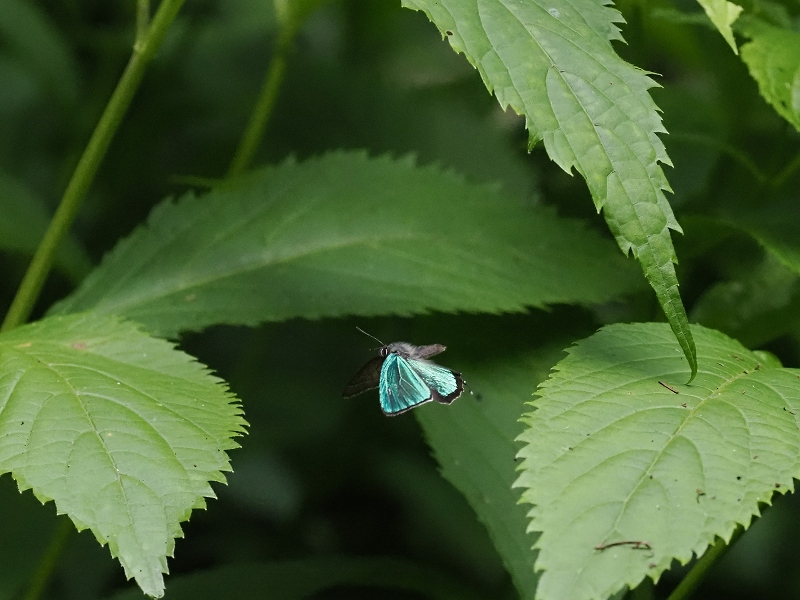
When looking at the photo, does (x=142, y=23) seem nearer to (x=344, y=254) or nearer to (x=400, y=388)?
(x=344, y=254)

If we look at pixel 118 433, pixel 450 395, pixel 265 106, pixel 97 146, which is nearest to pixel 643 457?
pixel 450 395

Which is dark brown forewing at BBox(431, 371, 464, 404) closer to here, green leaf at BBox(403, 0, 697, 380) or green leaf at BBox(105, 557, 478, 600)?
green leaf at BBox(403, 0, 697, 380)

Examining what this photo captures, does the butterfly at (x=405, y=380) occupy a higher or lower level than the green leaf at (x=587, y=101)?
lower

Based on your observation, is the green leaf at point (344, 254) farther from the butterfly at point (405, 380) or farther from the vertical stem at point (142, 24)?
the vertical stem at point (142, 24)

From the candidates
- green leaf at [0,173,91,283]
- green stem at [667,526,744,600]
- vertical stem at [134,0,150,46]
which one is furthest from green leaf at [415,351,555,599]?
green leaf at [0,173,91,283]

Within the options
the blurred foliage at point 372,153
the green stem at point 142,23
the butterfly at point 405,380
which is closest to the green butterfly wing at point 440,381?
the butterfly at point 405,380
